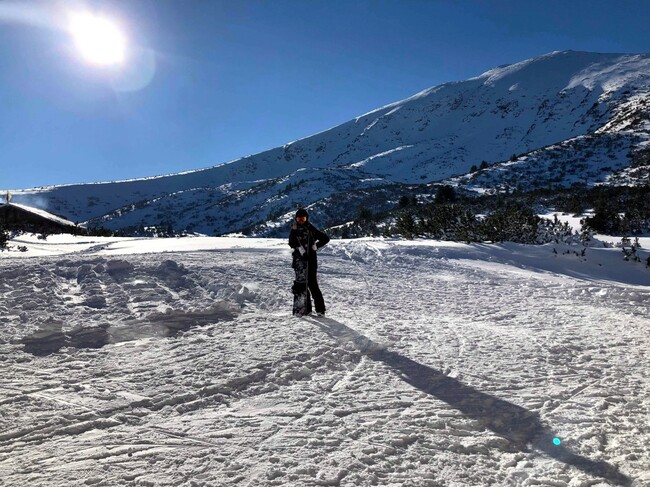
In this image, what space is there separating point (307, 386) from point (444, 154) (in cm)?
11549

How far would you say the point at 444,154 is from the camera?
111188 millimetres

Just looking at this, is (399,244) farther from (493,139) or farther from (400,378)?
(493,139)

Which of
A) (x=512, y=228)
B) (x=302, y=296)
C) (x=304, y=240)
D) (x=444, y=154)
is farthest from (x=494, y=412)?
(x=444, y=154)

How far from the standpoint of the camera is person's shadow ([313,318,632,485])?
2.59 metres

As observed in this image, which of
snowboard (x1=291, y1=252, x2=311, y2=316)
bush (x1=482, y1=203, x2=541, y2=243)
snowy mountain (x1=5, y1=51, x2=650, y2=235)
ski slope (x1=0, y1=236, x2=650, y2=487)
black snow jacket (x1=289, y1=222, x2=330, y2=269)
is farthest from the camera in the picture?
snowy mountain (x1=5, y1=51, x2=650, y2=235)

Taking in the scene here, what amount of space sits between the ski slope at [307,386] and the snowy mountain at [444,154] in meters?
41.0

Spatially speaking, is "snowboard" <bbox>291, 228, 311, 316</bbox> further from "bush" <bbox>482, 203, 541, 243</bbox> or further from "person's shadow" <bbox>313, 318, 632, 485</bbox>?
"bush" <bbox>482, 203, 541, 243</bbox>

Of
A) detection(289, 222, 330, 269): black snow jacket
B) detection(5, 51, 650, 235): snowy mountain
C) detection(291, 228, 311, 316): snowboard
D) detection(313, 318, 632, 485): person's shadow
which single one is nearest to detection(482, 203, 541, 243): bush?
detection(289, 222, 330, 269): black snow jacket

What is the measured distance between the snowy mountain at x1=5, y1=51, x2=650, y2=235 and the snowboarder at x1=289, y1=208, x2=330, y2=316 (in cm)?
4145

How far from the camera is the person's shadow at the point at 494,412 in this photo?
2594 mm

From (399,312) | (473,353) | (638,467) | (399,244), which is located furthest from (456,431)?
(399,244)

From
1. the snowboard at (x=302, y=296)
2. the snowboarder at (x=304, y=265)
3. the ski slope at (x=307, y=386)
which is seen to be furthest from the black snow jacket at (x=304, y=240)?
the ski slope at (x=307, y=386)

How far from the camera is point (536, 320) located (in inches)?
241

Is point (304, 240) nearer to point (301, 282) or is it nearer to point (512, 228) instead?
point (301, 282)
